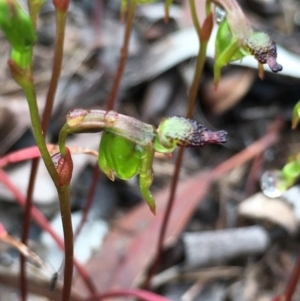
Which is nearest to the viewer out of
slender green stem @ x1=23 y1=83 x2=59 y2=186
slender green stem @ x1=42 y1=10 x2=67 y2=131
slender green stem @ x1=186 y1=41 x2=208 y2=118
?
slender green stem @ x1=23 y1=83 x2=59 y2=186

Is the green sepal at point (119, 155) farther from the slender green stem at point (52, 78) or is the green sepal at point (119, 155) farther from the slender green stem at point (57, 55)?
the slender green stem at point (57, 55)

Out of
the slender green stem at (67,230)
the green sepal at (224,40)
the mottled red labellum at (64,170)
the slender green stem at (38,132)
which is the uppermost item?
the green sepal at (224,40)

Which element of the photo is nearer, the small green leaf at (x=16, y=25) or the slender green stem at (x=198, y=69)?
the small green leaf at (x=16, y=25)

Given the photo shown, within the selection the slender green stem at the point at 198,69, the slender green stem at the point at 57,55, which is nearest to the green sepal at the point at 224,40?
the slender green stem at the point at 198,69

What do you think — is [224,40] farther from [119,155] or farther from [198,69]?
[119,155]

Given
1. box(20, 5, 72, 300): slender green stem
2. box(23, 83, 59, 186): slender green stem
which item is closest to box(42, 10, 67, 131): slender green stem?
box(20, 5, 72, 300): slender green stem

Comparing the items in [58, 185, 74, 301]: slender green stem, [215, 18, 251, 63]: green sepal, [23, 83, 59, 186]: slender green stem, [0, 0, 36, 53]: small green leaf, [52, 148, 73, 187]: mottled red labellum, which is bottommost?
Result: [58, 185, 74, 301]: slender green stem

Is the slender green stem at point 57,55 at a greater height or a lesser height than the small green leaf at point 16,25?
lesser

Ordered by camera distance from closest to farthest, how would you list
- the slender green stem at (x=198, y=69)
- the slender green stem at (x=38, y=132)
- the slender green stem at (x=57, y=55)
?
the slender green stem at (x=38, y=132), the slender green stem at (x=57, y=55), the slender green stem at (x=198, y=69)

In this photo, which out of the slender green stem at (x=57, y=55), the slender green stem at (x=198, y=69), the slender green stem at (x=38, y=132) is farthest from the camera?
the slender green stem at (x=198, y=69)

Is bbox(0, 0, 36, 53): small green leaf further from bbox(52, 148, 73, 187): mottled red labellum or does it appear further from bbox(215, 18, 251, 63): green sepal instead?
bbox(215, 18, 251, 63): green sepal

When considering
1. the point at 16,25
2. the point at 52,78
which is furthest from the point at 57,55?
the point at 16,25
